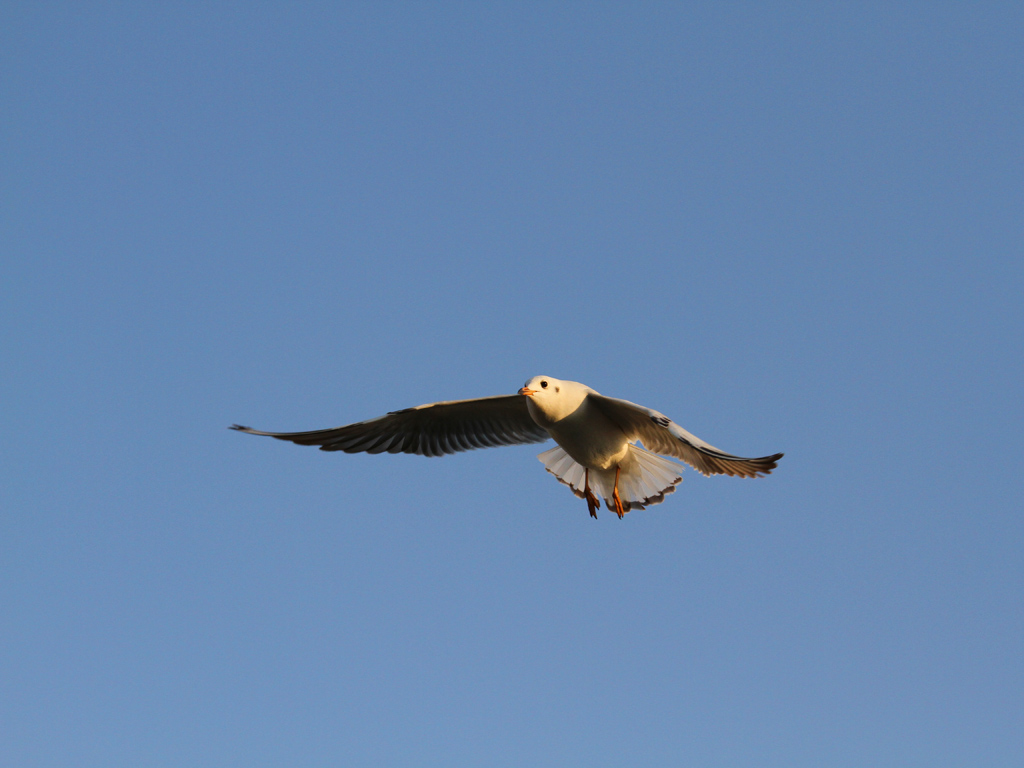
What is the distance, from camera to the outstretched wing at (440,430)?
29.8 ft

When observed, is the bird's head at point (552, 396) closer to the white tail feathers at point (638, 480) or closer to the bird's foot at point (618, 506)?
the white tail feathers at point (638, 480)

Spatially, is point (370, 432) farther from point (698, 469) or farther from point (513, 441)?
point (698, 469)

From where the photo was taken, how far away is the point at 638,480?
9.45 meters

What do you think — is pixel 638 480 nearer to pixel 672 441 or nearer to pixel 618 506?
pixel 618 506

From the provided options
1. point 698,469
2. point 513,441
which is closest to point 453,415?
point 513,441

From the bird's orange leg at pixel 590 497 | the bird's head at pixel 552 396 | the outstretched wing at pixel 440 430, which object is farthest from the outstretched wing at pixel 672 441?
the outstretched wing at pixel 440 430

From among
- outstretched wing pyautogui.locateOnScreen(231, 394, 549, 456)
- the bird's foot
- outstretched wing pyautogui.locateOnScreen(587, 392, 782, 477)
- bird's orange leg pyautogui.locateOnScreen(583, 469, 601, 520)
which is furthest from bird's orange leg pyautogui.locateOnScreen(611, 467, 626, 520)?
outstretched wing pyautogui.locateOnScreen(231, 394, 549, 456)

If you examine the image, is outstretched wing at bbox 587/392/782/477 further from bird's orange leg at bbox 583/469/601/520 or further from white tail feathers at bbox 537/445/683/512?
bird's orange leg at bbox 583/469/601/520

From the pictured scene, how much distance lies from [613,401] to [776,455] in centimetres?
157

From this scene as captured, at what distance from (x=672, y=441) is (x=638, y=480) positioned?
1076 millimetres

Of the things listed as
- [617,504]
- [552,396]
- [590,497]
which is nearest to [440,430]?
[590,497]

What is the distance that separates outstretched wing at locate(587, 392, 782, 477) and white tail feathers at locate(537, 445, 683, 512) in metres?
0.52

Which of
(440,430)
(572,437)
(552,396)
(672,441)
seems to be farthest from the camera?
(440,430)

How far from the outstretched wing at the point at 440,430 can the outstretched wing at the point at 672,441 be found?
45.3 inches
